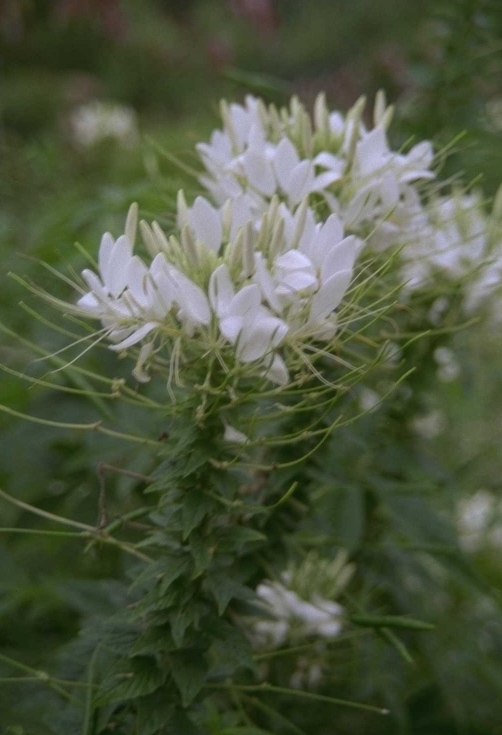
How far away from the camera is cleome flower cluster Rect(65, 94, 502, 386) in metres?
0.56

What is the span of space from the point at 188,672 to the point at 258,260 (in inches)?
11.1

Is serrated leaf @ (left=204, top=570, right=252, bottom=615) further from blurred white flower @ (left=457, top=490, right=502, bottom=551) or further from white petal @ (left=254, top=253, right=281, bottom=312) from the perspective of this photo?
blurred white flower @ (left=457, top=490, right=502, bottom=551)

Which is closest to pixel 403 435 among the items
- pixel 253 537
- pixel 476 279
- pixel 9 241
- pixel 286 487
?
pixel 476 279

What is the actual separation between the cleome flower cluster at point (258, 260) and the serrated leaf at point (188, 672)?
196mm

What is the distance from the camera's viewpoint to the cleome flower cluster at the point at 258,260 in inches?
22.0

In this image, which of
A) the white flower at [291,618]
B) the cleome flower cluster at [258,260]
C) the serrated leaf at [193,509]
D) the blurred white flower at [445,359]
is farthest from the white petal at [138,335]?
the blurred white flower at [445,359]

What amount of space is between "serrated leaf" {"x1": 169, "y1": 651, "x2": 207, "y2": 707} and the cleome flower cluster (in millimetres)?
196

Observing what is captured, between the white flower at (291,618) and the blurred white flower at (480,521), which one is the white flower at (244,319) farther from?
the blurred white flower at (480,521)

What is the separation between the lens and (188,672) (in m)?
0.61

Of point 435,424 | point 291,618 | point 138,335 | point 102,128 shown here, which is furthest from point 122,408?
point 102,128

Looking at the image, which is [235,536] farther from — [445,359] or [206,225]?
[445,359]

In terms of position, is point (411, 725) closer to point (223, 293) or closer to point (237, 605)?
point (237, 605)

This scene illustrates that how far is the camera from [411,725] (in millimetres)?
1033

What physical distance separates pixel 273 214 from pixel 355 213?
0.40ft
